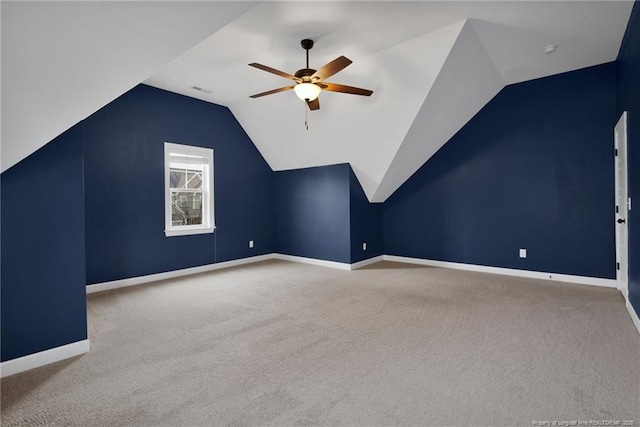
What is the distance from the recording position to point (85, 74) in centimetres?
165

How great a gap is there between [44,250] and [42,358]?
794 mm

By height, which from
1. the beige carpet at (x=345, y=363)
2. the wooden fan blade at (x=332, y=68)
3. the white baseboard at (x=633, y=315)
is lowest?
the beige carpet at (x=345, y=363)

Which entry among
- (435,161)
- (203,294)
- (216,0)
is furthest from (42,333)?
(435,161)

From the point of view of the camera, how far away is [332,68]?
317 cm

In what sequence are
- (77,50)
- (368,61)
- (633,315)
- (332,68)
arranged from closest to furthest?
1. (77,50)
2. (633,315)
3. (332,68)
4. (368,61)

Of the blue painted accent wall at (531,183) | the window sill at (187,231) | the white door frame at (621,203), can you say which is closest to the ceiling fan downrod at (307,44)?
the blue painted accent wall at (531,183)

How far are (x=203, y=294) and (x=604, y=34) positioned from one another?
18.1 ft

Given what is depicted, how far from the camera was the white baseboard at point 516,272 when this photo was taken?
170 inches

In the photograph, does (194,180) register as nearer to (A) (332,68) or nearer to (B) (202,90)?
(B) (202,90)

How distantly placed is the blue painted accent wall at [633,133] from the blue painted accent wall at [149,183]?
543 cm

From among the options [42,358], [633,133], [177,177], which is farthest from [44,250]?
[633,133]

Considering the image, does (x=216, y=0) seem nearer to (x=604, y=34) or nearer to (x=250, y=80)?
(x=250, y=80)

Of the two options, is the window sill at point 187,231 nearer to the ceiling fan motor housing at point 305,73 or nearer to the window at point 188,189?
the window at point 188,189

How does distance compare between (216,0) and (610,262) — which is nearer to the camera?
(216,0)
